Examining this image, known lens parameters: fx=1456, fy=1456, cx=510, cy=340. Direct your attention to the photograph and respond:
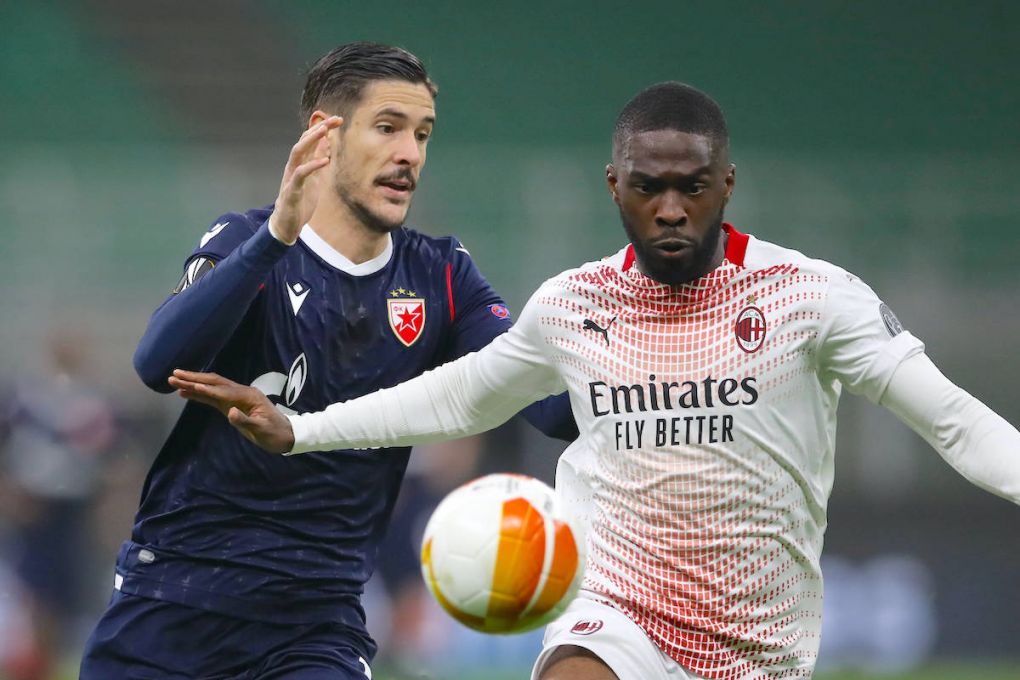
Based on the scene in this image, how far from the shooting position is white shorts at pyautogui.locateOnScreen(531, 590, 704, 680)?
3.44 metres

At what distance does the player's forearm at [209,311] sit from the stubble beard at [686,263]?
3.00ft

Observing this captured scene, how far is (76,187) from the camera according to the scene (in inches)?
480

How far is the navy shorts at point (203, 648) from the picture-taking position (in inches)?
153

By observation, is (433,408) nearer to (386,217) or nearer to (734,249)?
(386,217)

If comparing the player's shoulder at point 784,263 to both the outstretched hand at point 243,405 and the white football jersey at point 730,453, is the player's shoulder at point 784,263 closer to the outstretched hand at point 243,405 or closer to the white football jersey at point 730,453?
the white football jersey at point 730,453

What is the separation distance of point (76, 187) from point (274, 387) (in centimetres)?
880

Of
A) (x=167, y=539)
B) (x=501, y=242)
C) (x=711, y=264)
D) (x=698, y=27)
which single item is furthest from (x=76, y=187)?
(x=711, y=264)

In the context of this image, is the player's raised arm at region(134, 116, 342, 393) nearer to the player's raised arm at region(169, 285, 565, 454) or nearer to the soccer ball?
the player's raised arm at region(169, 285, 565, 454)

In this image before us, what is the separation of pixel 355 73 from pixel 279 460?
1215mm

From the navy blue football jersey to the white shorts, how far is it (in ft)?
2.35

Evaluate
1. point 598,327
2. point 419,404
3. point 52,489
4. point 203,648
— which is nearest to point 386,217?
point 419,404

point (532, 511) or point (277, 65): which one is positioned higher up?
point (277, 65)

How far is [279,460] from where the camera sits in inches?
158

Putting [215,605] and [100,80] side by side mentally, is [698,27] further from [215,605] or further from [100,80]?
[215,605]
